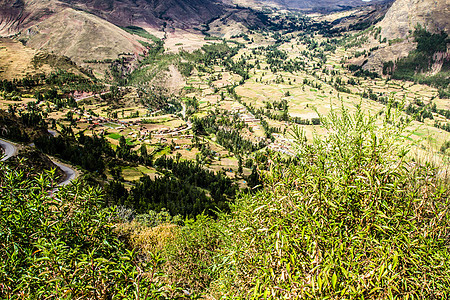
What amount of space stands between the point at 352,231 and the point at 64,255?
31.2ft

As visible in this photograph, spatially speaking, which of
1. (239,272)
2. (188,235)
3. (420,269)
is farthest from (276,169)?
(188,235)

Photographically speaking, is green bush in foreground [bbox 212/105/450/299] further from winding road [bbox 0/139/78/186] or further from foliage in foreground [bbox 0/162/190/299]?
winding road [bbox 0/139/78/186]

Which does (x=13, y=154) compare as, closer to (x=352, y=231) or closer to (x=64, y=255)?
(x=64, y=255)

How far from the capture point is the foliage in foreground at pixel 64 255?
7172mm

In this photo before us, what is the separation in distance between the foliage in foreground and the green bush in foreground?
3648 millimetres

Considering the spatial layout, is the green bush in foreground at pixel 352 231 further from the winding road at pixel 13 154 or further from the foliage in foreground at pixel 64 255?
the winding road at pixel 13 154

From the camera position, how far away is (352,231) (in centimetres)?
757

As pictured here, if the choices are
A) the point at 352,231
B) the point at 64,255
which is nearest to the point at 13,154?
the point at 64,255

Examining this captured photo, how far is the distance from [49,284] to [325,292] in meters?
8.20

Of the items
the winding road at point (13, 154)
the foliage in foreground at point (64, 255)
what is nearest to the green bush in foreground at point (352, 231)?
the foliage in foreground at point (64, 255)

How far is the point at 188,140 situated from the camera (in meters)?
154

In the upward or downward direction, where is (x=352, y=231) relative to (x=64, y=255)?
upward

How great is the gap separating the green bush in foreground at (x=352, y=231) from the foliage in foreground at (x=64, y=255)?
12.0ft

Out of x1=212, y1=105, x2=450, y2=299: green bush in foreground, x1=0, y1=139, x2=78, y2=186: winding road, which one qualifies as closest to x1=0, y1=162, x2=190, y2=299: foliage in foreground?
x1=212, y1=105, x2=450, y2=299: green bush in foreground
